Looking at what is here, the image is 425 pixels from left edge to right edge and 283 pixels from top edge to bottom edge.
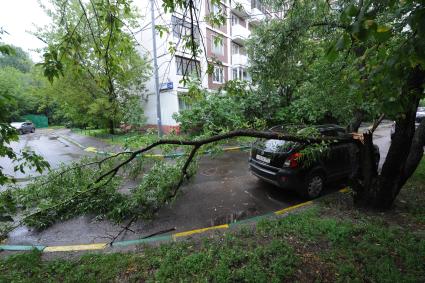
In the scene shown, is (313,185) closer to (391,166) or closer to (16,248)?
(391,166)

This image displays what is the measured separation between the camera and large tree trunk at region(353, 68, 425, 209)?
382 centimetres

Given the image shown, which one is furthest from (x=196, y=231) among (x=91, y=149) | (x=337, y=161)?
(x=91, y=149)

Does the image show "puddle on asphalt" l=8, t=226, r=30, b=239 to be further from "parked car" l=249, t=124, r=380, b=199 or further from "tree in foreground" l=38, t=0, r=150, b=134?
"parked car" l=249, t=124, r=380, b=199

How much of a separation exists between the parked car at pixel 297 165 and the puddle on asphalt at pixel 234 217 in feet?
2.97

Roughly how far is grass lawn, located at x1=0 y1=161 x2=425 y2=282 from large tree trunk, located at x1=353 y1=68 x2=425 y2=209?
0.48 metres

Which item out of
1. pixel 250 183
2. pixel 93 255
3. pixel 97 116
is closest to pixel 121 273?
pixel 93 255

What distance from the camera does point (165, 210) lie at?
16.4 ft

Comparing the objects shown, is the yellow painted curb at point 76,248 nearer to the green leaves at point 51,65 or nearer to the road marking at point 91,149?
the green leaves at point 51,65

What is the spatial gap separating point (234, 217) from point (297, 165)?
5.94ft

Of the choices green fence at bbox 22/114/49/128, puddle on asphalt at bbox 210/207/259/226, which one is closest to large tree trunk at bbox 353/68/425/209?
puddle on asphalt at bbox 210/207/259/226

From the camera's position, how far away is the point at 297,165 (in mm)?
5055

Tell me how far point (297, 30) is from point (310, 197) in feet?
12.7

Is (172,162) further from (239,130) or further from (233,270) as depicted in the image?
(233,270)

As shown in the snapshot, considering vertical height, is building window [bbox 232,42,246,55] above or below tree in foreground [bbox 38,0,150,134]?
above
